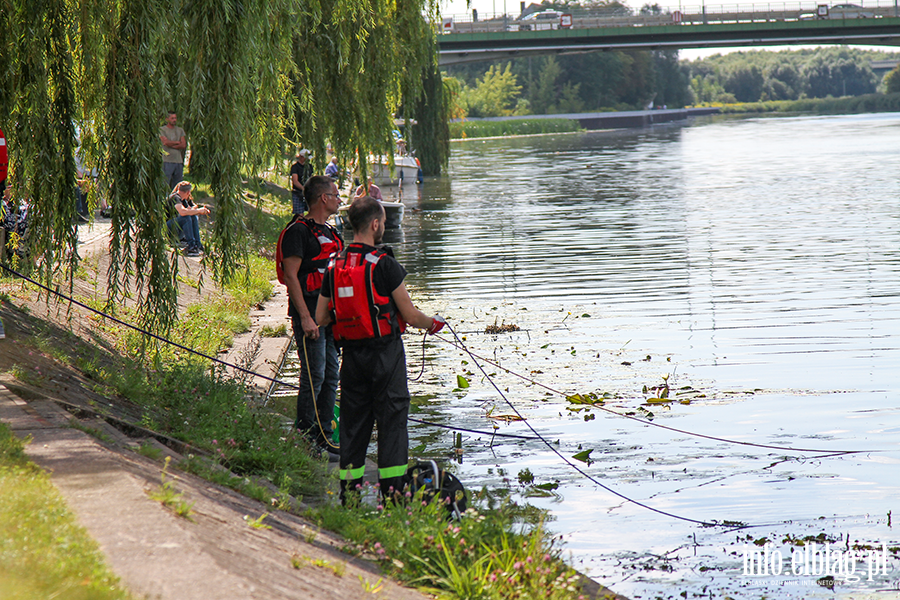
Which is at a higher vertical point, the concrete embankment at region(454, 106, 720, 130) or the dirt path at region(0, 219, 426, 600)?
the concrete embankment at region(454, 106, 720, 130)

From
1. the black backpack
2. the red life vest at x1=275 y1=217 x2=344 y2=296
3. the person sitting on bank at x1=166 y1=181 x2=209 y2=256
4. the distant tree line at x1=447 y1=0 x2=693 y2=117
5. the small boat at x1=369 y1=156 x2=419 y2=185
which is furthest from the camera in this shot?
the distant tree line at x1=447 y1=0 x2=693 y2=117

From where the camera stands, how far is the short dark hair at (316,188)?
285 inches

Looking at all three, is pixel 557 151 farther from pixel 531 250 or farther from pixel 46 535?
pixel 46 535

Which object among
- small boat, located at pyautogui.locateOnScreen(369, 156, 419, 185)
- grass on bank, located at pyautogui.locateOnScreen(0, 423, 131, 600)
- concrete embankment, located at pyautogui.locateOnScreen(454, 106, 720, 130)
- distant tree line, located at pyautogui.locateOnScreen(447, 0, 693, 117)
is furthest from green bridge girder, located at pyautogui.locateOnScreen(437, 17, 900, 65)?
grass on bank, located at pyautogui.locateOnScreen(0, 423, 131, 600)

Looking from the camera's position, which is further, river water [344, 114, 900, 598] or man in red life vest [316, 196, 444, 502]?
river water [344, 114, 900, 598]

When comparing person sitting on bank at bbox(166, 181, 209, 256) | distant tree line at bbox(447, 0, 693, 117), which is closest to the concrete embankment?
distant tree line at bbox(447, 0, 693, 117)

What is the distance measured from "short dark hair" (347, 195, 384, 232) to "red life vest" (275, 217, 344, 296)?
49.3 inches

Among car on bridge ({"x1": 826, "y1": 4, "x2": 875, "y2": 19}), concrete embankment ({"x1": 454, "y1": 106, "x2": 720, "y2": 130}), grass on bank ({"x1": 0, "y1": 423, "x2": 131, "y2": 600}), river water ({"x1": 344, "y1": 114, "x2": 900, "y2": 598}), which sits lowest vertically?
river water ({"x1": 344, "y1": 114, "x2": 900, "y2": 598})

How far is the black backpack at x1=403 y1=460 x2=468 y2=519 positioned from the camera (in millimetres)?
6154

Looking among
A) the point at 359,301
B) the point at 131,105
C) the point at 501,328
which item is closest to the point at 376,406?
the point at 359,301

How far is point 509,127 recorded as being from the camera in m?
102

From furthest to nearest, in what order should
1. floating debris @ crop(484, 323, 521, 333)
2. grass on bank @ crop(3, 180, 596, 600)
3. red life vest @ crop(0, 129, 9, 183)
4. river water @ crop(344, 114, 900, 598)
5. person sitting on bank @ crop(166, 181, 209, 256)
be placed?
person sitting on bank @ crop(166, 181, 209, 256) → floating debris @ crop(484, 323, 521, 333) → red life vest @ crop(0, 129, 9, 183) → river water @ crop(344, 114, 900, 598) → grass on bank @ crop(3, 180, 596, 600)

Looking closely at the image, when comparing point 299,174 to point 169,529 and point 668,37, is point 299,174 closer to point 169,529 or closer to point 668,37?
point 169,529

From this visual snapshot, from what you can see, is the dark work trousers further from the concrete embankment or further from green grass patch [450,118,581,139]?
the concrete embankment
